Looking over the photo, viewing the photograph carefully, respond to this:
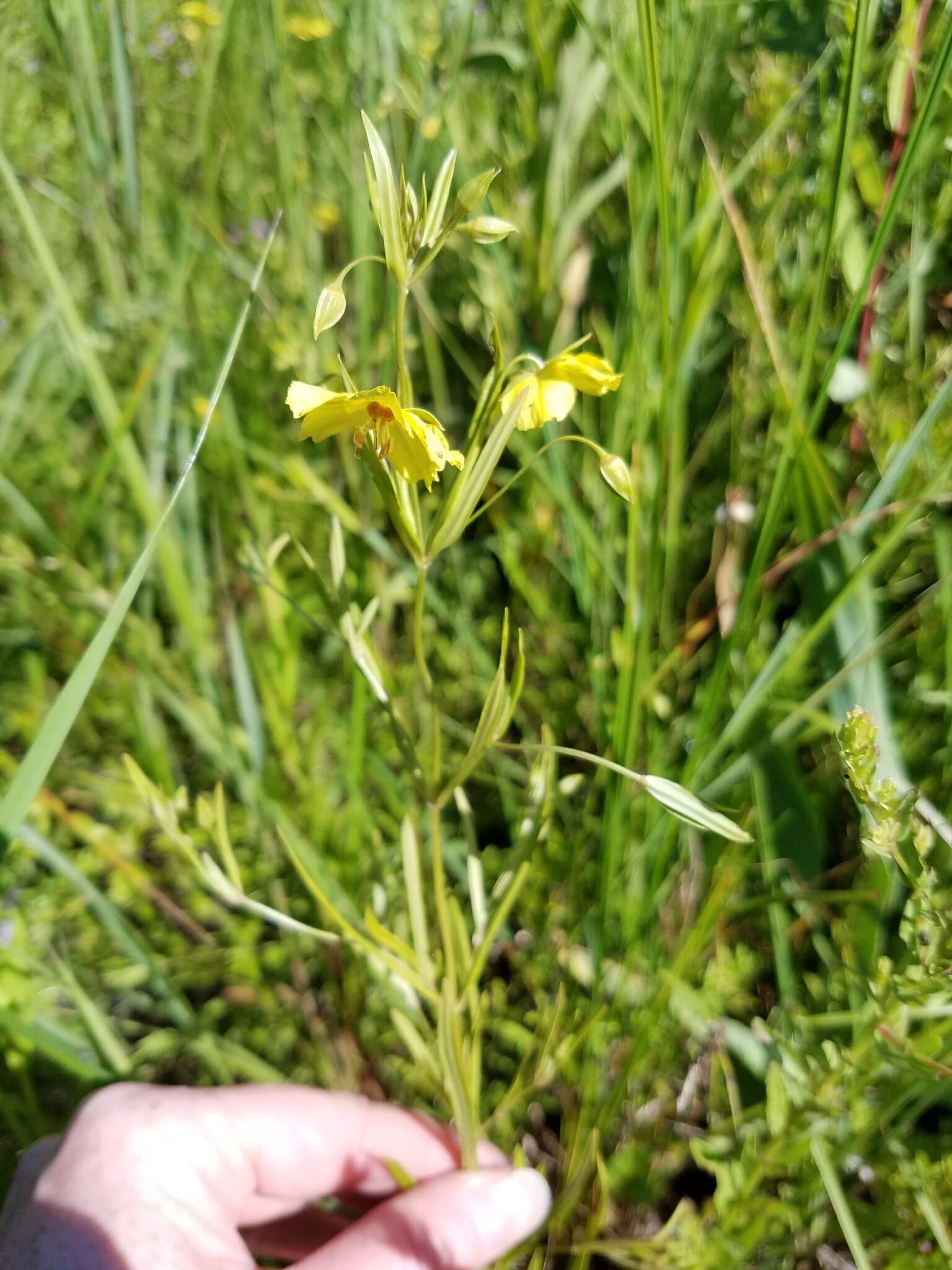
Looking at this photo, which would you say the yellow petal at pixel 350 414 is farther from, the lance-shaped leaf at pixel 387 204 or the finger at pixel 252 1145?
the finger at pixel 252 1145

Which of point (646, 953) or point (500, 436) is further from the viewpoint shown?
point (646, 953)

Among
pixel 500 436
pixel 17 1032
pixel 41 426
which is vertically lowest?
pixel 17 1032

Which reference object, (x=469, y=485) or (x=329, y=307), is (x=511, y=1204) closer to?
(x=469, y=485)

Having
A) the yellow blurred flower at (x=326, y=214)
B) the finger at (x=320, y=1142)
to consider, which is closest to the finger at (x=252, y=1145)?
the finger at (x=320, y=1142)

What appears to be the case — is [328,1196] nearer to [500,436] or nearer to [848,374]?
[500,436]

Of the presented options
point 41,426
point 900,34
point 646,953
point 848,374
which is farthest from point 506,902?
point 41,426

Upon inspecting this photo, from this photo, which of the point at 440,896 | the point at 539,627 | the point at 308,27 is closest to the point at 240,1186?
the point at 440,896
